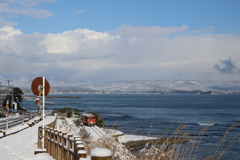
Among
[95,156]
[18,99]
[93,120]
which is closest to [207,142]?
[93,120]

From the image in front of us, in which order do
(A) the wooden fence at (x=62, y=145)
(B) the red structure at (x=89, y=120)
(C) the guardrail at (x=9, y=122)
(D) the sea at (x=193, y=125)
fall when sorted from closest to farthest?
(A) the wooden fence at (x=62, y=145), (D) the sea at (x=193, y=125), (C) the guardrail at (x=9, y=122), (B) the red structure at (x=89, y=120)

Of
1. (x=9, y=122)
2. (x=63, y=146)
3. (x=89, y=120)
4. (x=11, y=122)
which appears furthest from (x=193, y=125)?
(x=63, y=146)

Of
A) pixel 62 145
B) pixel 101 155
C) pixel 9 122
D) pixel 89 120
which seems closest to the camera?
pixel 101 155

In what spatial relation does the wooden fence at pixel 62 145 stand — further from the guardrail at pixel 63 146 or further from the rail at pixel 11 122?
the rail at pixel 11 122

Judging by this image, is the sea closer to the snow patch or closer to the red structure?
the red structure

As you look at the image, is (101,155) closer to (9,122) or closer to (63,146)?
(63,146)

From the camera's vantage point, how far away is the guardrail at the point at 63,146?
612 centimetres

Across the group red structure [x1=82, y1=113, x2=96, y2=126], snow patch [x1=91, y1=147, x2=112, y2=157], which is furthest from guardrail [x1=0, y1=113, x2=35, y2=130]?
snow patch [x1=91, y1=147, x2=112, y2=157]

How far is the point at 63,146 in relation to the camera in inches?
353

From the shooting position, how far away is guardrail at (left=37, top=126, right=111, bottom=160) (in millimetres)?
6121

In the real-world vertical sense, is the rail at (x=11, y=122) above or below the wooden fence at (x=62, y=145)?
below

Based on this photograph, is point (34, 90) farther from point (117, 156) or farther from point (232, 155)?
point (232, 155)

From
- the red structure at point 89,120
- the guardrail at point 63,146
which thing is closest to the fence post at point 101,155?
the guardrail at point 63,146

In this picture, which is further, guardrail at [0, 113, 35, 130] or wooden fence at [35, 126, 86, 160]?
guardrail at [0, 113, 35, 130]
